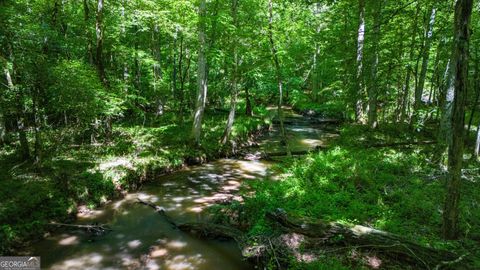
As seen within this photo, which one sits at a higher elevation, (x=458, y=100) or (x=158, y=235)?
(x=458, y=100)

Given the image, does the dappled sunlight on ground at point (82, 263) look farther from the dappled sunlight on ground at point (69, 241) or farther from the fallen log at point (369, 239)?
the fallen log at point (369, 239)

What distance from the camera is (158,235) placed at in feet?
24.8

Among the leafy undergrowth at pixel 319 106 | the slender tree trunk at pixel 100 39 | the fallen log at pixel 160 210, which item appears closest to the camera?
the fallen log at pixel 160 210

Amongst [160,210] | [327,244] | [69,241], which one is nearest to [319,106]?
[160,210]

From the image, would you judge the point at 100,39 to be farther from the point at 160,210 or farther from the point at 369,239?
the point at 369,239

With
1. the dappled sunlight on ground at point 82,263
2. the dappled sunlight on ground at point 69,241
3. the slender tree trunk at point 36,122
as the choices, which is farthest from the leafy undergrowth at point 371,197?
the slender tree trunk at point 36,122

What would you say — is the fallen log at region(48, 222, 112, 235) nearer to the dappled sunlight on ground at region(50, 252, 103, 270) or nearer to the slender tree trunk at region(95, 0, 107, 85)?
the dappled sunlight on ground at region(50, 252, 103, 270)

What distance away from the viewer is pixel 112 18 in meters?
14.5

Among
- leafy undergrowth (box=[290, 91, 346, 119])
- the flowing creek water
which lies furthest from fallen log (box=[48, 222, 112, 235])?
leafy undergrowth (box=[290, 91, 346, 119])

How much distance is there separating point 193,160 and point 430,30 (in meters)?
11.9

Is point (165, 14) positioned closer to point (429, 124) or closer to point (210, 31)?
point (210, 31)

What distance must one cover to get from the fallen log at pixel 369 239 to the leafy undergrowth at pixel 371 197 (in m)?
0.27

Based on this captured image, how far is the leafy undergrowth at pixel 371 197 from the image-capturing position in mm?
5594

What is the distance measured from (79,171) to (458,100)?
405 inches
